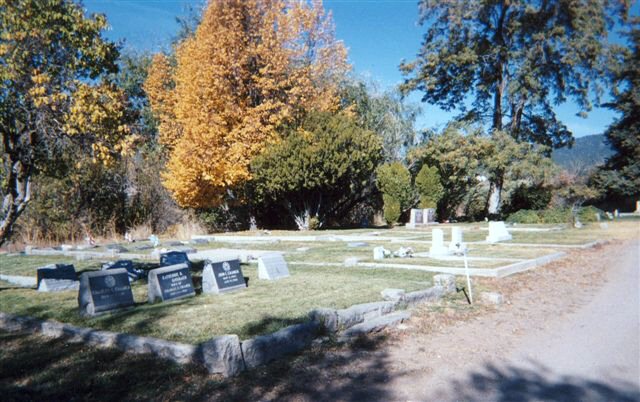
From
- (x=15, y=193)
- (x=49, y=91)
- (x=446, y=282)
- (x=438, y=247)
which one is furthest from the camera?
(x=438, y=247)

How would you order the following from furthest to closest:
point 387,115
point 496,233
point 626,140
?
1. point 626,140
2. point 387,115
3. point 496,233

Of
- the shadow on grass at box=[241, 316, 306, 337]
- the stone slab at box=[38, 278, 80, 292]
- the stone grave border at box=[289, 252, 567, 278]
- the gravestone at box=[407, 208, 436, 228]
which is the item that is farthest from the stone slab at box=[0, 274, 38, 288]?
the gravestone at box=[407, 208, 436, 228]

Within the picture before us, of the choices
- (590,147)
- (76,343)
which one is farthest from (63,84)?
(590,147)

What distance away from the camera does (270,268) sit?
31.5 ft

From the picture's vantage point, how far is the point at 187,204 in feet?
76.8

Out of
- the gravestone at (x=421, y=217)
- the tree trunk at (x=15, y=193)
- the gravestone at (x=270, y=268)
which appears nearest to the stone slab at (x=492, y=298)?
the gravestone at (x=270, y=268)

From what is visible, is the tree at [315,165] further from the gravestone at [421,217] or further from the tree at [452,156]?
the tree at [452,156]

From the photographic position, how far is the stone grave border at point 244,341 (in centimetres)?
475

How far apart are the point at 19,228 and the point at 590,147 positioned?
120482mm

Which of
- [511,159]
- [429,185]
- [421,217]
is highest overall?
[511,159]

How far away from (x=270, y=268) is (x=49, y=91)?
5.21 m

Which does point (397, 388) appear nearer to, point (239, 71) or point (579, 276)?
point (579, 276)

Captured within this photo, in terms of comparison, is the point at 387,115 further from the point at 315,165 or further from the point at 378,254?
the point at 378,254

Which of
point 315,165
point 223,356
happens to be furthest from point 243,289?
point 315,165
